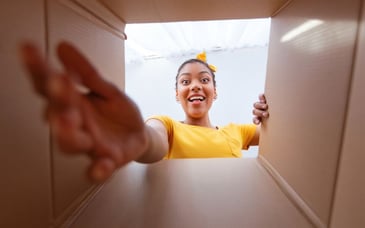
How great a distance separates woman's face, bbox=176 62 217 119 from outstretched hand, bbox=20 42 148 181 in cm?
84

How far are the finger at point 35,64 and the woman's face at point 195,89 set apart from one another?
0.95 m

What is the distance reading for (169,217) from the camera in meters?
0.37

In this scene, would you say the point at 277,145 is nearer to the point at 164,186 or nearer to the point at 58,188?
the point at 164,186

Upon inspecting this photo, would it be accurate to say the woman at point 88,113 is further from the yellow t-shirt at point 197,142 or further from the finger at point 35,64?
the yellow t-shirt at point 197,142

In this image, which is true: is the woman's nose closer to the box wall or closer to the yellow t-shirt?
the yellow t-shirt

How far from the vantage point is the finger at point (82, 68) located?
0.61ft

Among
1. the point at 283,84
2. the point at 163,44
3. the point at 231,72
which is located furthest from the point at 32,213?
the point at 231,72

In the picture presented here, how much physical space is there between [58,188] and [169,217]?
167 mm

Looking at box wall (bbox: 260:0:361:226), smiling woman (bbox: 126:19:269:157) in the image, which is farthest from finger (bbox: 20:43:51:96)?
smiling woman (bbox: 126:19:269:157)

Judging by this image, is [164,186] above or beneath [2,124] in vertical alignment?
beneath

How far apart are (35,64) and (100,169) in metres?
0.08

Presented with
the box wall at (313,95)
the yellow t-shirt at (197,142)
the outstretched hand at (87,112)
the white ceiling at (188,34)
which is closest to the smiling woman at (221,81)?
the white ceiling at (188,34)

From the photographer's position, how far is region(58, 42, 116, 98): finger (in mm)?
186

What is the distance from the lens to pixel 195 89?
3.53ft
